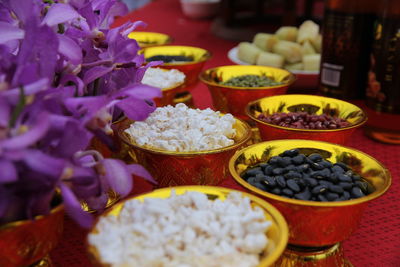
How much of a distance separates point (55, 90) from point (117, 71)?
165 millimetres

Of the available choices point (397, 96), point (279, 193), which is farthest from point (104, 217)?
point (397, 96)

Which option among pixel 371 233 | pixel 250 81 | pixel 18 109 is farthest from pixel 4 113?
pixel 250 81

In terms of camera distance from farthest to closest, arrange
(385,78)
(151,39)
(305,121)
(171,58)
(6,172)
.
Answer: (151,39), (171,58), (385,78), (305,121), (6,172)

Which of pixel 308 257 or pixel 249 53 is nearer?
pixel 308 257

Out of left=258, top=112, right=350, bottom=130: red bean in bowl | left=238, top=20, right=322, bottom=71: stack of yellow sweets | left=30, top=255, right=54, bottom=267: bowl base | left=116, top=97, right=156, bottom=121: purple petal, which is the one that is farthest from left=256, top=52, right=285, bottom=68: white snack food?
left=30, top=255, right=54, bottom=267: bowl base

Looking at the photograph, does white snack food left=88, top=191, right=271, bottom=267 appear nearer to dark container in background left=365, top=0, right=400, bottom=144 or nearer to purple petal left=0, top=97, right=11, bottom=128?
purple petal left=0, top=97, right=11, bottom=128

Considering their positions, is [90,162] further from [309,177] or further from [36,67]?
[309,177]

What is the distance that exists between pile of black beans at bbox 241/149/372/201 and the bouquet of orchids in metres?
0.14

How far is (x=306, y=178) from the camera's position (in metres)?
0.52

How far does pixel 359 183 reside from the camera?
1.72 feet

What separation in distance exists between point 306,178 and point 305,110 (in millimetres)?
306

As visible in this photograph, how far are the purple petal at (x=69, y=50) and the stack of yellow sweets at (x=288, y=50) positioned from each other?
0.67 metres

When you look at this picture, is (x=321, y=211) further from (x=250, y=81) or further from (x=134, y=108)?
(x=250, y=81)

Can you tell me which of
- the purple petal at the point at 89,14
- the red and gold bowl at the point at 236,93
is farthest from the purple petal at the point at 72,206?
the red and gold bowl at the point at 236,93
